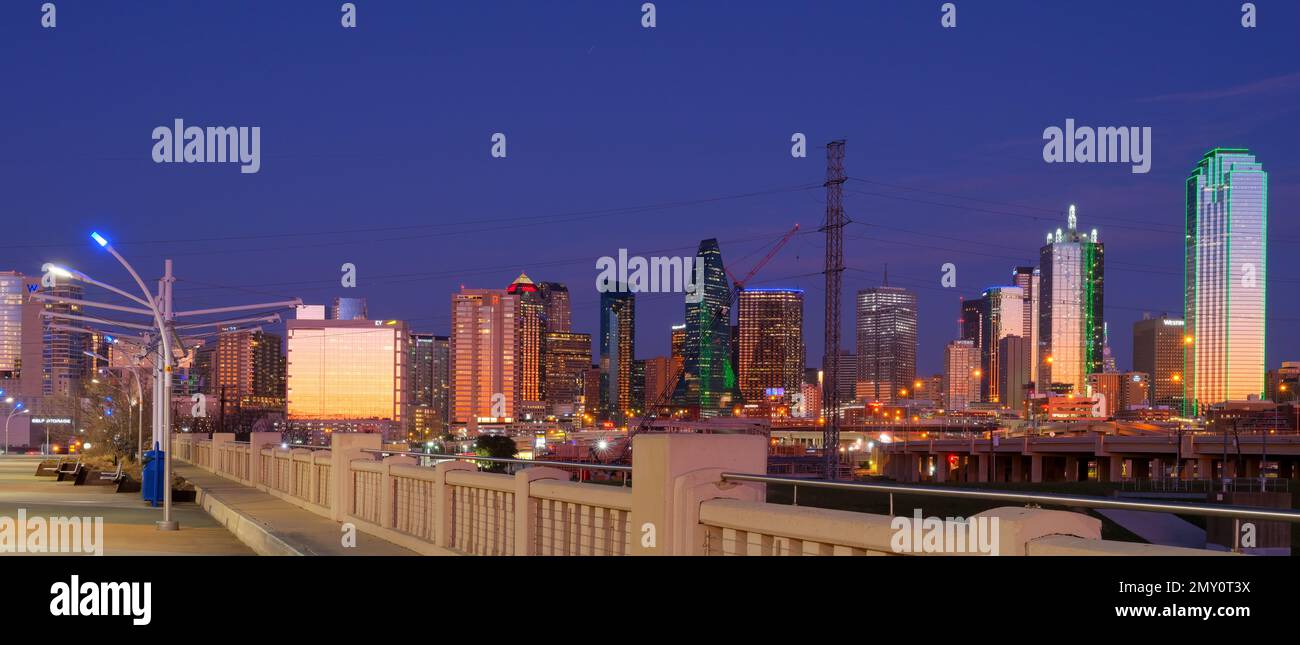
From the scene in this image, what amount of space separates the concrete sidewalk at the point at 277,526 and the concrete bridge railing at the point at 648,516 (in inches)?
18.1

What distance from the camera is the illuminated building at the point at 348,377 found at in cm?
15925

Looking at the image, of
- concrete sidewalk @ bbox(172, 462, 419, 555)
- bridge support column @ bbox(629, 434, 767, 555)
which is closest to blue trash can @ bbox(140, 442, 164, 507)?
concrete sidewalk @ bbox(172, 462, 419, 555)

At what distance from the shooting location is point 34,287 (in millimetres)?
52969

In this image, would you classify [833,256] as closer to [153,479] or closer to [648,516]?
[153,479]

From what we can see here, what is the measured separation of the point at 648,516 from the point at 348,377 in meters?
156
